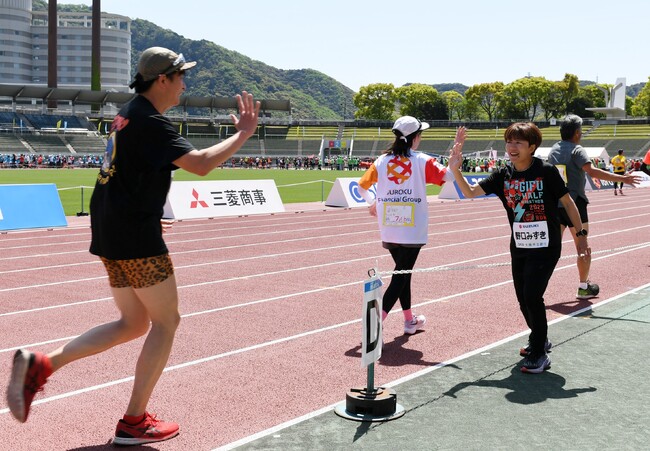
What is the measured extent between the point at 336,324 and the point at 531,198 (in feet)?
8.07

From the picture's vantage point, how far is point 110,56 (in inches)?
7116

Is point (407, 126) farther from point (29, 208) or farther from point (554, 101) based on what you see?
point (554, 101)

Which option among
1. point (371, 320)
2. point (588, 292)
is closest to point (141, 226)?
point (371, 320)

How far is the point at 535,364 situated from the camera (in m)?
5.74

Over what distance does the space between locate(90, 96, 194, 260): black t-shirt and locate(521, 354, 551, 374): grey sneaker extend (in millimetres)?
3112

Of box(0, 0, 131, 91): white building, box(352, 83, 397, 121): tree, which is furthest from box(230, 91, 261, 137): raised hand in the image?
box(0, 0, 131, 91): white building

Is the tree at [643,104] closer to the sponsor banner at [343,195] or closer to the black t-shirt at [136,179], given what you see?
the sponsor banner at [343,195]

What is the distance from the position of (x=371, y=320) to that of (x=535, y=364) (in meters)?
1.67

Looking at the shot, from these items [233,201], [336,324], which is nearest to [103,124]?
[233,201]

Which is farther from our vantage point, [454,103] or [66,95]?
[454,103]

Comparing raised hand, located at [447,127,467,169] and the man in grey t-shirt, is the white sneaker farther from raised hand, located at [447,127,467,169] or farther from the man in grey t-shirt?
the man in grey t-shirt

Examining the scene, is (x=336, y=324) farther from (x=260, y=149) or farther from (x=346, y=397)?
(x=260, y=149)

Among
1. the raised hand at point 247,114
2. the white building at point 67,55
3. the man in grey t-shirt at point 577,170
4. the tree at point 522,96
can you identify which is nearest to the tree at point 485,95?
the tree at point 522,96

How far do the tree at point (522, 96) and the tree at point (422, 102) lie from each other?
551 inches
